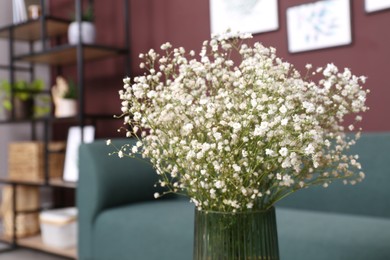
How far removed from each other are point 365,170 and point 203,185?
3.51ft

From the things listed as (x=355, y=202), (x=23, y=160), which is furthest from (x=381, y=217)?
(x=23, y=160)

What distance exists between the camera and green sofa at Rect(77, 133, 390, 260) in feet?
4.38

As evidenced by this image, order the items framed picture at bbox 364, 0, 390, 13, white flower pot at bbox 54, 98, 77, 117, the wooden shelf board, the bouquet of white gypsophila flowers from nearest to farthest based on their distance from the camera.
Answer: the bouquet of white gypsophila flowers
framed picture at bbox 364, 0, 390, 13
the wooden shelf board
white flower pot at bbox 54, 98, 77, 117

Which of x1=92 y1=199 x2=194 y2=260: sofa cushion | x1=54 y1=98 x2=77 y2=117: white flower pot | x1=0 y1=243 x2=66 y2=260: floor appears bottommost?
x1=0 y1=243 x2=66 y2=260: floor

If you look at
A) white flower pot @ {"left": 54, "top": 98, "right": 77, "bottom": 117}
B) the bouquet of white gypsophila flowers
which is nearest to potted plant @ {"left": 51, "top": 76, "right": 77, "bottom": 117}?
white flower pot @ {"left": 54, "top": 98, "right": 77, "bottom": 117}

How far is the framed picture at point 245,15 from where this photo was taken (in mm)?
2281

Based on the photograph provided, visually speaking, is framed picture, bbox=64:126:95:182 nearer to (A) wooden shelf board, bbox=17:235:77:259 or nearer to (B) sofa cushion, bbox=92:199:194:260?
(A) wooden shelf board, bbox=17:235:77:259

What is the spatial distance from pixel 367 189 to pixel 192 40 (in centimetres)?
131

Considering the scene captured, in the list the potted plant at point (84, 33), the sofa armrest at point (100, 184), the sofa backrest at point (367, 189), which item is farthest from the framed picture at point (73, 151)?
the sofa backrest at point (367, 189)

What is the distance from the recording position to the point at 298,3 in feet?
7.17

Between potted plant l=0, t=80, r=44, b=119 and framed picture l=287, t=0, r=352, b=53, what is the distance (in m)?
1.73

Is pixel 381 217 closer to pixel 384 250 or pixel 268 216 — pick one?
pixel 384 250

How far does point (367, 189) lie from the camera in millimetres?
1690

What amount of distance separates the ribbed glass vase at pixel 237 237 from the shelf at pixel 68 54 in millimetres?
1952
